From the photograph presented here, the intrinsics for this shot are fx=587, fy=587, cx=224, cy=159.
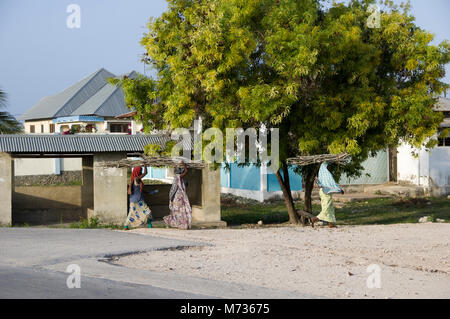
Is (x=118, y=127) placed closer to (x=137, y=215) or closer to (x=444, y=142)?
(x=444, y=142)

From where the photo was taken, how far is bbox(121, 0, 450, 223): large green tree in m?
14.1

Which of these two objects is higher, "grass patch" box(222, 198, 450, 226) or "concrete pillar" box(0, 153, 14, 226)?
"concrete pillar" box(0, 153, 14, 226)

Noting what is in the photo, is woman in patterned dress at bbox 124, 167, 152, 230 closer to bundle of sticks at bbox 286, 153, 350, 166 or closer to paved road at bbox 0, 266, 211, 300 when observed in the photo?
bundle of sticks at bbox 286, 153, 350, 166

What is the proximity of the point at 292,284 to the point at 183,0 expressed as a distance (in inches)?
380

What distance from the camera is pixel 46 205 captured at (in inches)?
809

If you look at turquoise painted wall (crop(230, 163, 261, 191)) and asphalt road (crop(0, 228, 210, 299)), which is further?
turquoise painted wall (crop(230, 163, 261, 191))

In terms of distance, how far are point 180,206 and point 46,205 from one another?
7.60 metres

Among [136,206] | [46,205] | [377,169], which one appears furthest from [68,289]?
[377,169]

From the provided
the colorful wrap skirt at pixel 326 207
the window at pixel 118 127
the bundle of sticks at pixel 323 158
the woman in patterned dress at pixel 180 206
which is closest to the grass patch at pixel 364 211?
the woman in patterned dress at pixel 180 206

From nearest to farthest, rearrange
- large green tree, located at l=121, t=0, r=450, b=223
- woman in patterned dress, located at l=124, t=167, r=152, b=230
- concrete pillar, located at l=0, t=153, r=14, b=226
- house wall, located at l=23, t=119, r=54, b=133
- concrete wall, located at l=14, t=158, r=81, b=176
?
large green tree, located at l=121, t=0, r=450, b=223
woman in patterned dress, located at l=124, t=167, r=152, b=230
concrete pillar, located at l=0, t=153, r=14, b=226
concrete wall, located at l=14, t=158, r=81, b=176
house wall, located at l=23, t=119, r=54, b=133

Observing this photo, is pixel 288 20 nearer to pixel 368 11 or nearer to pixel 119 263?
pixel 368 11

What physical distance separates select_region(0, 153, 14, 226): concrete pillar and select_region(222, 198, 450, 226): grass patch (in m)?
6.75

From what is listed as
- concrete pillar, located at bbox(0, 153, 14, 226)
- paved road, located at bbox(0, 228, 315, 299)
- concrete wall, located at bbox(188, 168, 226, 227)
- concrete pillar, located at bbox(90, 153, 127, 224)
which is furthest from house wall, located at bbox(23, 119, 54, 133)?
paved road, located at bbox(0, 228, 315, 299)
